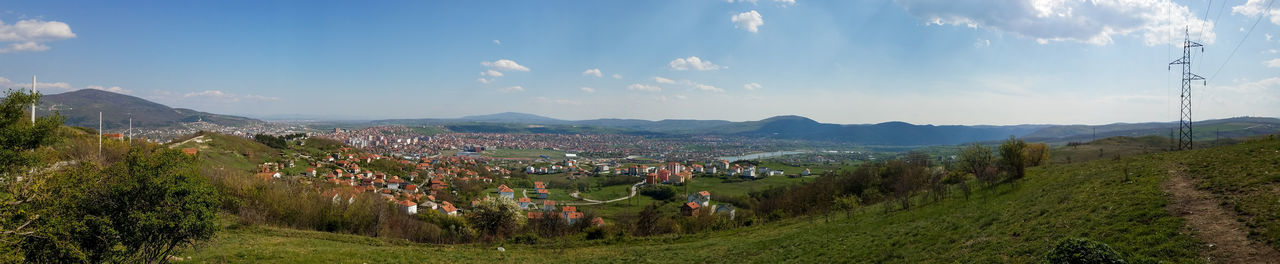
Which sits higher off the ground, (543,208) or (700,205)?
(700,205)

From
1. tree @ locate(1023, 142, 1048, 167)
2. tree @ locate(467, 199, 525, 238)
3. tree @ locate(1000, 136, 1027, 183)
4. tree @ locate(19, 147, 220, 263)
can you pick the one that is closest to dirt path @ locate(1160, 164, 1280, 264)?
tree @ locate(1000, 136, 1027, 183)

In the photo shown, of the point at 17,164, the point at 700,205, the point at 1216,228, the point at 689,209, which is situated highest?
the point at 17,164

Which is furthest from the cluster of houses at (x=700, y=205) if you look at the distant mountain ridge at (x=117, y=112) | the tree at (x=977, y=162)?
the distant mountain ridge at (x=117, y=112)

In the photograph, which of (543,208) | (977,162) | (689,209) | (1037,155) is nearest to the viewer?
(977,162)

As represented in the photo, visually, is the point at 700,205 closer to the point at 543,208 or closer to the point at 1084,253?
the point at 543,208

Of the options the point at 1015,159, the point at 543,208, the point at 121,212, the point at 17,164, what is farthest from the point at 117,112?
the point at 1015,159

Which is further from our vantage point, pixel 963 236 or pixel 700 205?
pixel 700 205

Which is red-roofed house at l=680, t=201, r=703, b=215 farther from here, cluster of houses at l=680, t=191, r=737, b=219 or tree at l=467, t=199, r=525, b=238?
tree at l=467, t=199, r=525, b=238

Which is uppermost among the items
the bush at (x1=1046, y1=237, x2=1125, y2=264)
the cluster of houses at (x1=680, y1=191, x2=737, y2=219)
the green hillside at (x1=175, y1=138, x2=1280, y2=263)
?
the bush at (x1=1046, y1=237, x2=1125, y2=264)
